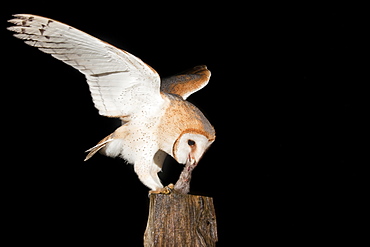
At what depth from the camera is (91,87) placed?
2336 mm

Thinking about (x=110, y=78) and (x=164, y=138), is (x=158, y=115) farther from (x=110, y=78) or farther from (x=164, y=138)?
(x=110, y=78)

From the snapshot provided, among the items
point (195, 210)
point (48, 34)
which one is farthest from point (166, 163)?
point (48, 34)

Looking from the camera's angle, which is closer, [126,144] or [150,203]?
[150,203]

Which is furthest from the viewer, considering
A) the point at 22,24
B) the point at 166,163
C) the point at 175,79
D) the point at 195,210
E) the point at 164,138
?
the point at 175,79

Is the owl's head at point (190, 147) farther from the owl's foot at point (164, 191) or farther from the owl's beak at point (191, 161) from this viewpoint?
the owl's foot at point (164, 191)

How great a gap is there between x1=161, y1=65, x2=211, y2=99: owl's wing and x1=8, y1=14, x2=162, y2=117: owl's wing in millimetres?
455

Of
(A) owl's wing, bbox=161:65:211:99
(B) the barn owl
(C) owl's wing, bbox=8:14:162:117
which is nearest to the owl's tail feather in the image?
(B) the barn owl

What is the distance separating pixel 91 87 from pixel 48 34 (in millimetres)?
403

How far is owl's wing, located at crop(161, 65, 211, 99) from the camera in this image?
2.82 meters

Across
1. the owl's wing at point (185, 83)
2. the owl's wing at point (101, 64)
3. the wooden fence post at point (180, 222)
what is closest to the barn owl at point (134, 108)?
the owl's wing at point (101, 64)

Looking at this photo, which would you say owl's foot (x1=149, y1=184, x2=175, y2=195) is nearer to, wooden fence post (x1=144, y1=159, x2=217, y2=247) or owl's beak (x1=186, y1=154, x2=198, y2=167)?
wooden fence post (x1=144, y1=159, x2=217, y2=247)

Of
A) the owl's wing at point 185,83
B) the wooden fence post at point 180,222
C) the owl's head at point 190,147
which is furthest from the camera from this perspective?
the owl's wing at point 185,83

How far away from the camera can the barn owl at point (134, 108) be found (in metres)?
2.08

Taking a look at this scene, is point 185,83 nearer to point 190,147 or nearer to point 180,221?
point 190,147
